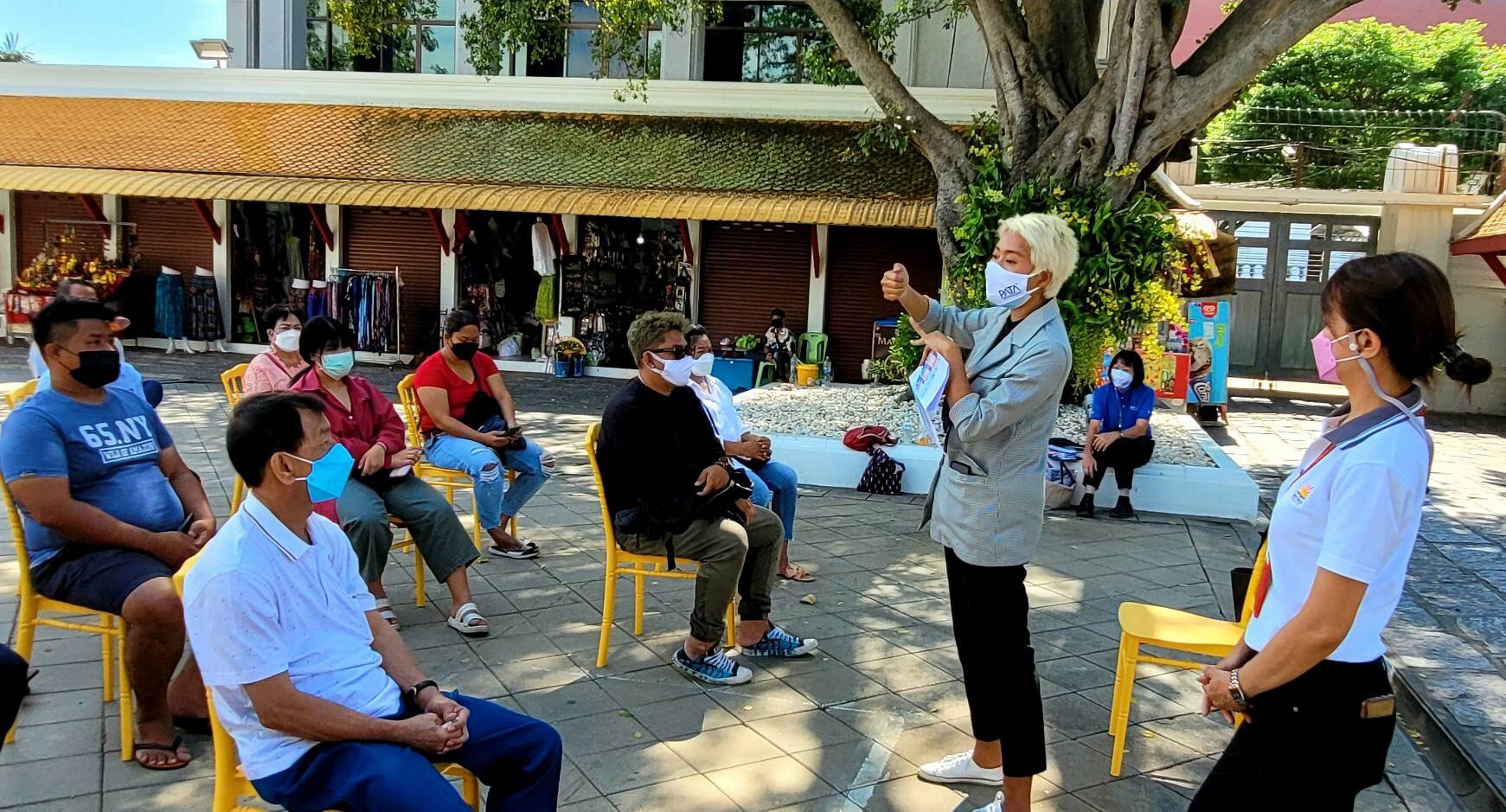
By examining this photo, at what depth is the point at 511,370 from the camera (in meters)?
15.3

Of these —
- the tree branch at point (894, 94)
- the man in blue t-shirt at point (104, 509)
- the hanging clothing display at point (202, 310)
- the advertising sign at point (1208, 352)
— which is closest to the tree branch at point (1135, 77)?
the tree branch at point (894, 94)

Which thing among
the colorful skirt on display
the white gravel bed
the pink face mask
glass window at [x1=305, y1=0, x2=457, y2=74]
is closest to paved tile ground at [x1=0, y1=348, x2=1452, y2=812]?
the pink face mask

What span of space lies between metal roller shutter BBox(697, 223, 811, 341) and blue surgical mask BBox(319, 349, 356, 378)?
10.6 meters

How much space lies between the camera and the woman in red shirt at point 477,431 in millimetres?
5511

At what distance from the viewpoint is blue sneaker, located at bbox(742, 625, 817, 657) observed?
439cm

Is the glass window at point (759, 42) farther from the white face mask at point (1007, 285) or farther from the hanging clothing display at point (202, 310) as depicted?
the white face mask at point (1007, 285)

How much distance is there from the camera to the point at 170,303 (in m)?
15.6

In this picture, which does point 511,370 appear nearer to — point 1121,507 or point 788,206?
point 788,206

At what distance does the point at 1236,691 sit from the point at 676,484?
2406 mm

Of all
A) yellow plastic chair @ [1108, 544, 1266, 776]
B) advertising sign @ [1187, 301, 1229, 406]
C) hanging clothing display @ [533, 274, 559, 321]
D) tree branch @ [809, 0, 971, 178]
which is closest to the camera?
yellow plastic chair @ [1108, 544, 1266, 776]

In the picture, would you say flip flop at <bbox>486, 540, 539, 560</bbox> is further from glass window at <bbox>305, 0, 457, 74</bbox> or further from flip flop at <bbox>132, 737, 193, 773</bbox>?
glass window at <bbox>305, 0, 457, 74</bbox>

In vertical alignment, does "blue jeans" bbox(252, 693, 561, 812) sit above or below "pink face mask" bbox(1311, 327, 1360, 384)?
below

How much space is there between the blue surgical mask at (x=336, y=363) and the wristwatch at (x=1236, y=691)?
148 inches

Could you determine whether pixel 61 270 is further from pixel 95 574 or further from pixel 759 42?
pixel 95 574
